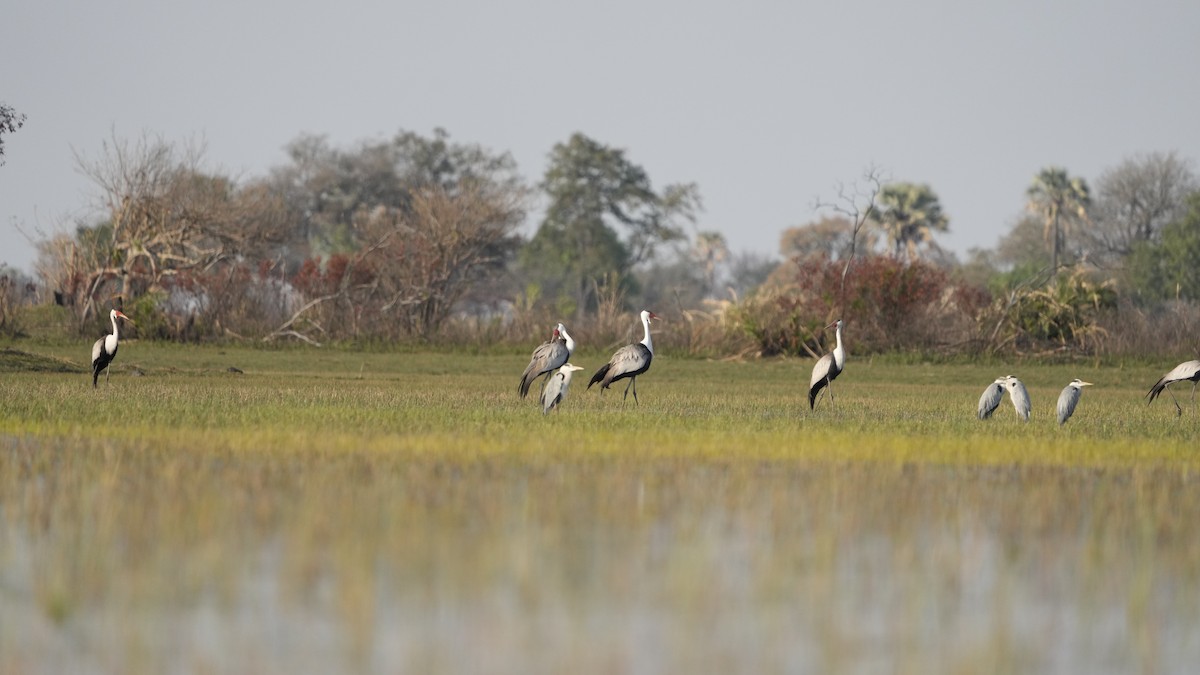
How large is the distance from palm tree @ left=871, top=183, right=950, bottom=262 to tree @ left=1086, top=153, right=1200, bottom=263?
768 cm

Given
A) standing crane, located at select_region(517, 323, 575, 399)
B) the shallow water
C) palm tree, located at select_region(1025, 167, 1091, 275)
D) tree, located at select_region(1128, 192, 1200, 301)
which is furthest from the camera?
palm tree, located at select_region(1025, 167, 1091, 275)

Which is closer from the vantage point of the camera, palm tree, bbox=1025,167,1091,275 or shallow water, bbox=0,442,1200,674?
shallow water, bbox=0,442,1200,674

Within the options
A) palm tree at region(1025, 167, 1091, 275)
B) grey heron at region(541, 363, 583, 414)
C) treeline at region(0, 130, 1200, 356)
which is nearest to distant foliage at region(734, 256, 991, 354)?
treeline at region(0, 130, 1200, 356)

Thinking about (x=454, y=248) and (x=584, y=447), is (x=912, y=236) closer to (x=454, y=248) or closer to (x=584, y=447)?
(x=454, y=248)

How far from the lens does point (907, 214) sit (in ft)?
246

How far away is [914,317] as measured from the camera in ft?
116

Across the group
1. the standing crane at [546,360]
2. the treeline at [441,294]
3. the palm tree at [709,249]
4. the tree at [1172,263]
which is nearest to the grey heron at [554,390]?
the standing crane at [546,360]

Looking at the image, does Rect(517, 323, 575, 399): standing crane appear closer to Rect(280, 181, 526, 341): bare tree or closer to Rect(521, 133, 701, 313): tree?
Rect(280, 181, 526, 341): bare tree

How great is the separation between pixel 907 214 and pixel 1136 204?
11326mm

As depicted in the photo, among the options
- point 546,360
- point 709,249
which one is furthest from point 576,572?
point 709,249

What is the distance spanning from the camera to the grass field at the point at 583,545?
513 centimetres

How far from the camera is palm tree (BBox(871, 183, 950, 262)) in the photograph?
74.8 m

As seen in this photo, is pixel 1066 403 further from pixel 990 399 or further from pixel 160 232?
pixel 160 232

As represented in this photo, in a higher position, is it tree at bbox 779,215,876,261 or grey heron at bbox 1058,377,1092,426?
tree at bbox 779,215,876,261
